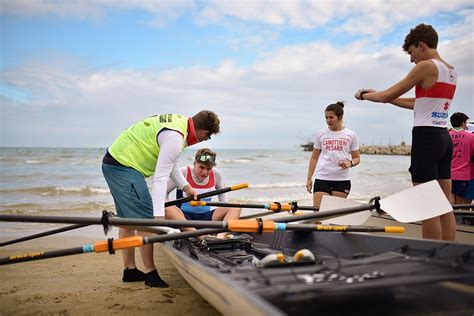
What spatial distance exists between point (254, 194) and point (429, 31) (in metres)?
10.5

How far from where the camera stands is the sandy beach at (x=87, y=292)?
3.27 metres

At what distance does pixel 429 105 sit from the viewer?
3.11 m

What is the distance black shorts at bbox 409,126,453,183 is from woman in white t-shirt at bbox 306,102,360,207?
1.77m

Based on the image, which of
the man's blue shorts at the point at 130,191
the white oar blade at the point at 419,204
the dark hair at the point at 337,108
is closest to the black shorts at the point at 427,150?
the white oar blade at the point at 419,204

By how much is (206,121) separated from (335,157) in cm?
210

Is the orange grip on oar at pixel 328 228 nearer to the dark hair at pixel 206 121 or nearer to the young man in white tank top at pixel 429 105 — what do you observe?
the young man in white tank top at pixel 429 105

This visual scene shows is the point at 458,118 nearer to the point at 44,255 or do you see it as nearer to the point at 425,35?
the point at 425,35

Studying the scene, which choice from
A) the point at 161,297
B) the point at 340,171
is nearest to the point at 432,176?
the point at 340,171

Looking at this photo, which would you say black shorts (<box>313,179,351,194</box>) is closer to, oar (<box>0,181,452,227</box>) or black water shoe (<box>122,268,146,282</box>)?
oar (<box>0,181,452,227</box>)

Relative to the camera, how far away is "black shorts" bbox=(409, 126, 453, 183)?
3.09 m

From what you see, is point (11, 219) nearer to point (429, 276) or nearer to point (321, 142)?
point (429, 276)

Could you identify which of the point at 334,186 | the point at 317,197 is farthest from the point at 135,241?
the point at 334,186

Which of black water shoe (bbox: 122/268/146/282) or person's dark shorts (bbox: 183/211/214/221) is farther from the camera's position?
person's dark shorts (bbox: 183/211/214/221)

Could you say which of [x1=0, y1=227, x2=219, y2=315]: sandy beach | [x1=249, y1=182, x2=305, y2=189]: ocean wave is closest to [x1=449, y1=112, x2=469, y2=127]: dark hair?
[x1=0, y1=227, x2=219, y2=315]: sandy beach
